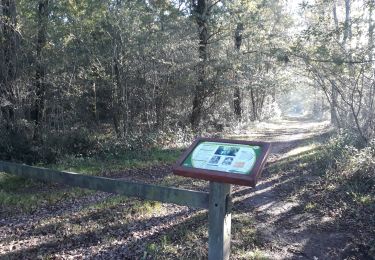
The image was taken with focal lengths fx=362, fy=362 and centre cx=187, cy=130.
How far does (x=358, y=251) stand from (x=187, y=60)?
1151 centimetres

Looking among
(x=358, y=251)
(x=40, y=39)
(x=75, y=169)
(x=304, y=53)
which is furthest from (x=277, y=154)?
(x=40, y=39)

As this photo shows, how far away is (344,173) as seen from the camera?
32.6 feet

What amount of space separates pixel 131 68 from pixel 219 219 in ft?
37.9

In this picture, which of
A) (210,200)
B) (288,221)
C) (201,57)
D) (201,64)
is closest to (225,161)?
(210,200)

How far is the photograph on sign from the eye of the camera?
3.51 metres

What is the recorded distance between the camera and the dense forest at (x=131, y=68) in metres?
11.8

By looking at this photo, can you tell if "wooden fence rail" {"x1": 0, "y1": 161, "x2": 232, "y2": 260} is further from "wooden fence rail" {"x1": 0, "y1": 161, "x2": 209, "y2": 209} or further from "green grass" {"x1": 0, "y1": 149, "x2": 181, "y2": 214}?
"green grass" {"x1": 0, "y1": 149, "x2": 181, "y2": 214}

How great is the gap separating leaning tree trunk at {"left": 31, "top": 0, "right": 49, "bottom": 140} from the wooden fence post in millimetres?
10257

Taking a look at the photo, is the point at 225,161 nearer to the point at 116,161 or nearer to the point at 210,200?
the point at 210,200

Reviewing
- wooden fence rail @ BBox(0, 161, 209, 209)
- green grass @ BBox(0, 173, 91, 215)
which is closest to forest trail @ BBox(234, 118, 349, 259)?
wooden fence rail @ BBox(0, 161, 209, 209)

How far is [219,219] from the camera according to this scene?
3662mm

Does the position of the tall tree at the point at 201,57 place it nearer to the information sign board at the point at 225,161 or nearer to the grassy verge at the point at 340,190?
the grassy verge at the point at 340,190

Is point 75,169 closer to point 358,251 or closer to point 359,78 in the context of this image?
point 358,251

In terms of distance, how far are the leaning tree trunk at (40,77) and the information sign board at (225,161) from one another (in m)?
10.0
